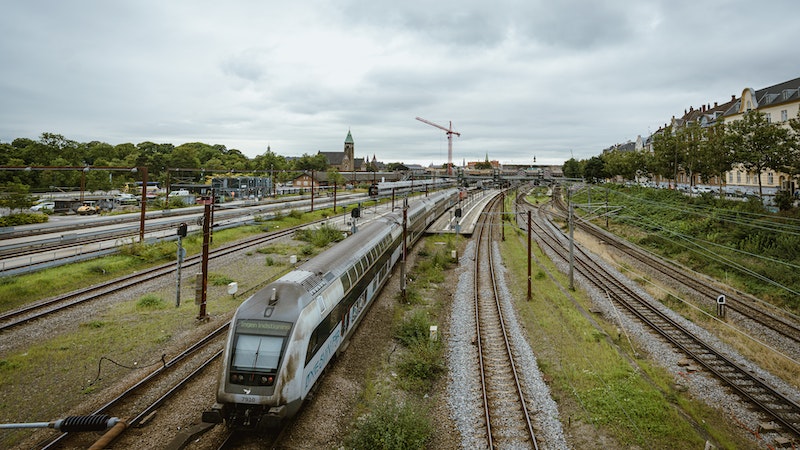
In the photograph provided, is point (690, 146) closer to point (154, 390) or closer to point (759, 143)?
point (759, 143)

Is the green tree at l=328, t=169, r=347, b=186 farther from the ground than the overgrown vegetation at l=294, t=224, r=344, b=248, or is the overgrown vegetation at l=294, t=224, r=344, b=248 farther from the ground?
the green tree at l=328, t=169, r=347, b=186

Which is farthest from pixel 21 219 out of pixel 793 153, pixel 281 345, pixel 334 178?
pixel 793 153

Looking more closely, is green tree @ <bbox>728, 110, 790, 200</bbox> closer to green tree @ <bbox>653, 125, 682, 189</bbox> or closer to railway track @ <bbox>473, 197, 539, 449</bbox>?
green tree @ <bbox>653, 125, 682, 189</bbox>

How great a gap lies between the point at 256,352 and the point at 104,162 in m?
123

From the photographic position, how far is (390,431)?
1079 cm

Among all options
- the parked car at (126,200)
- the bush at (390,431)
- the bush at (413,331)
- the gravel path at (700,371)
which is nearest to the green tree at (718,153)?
the gravel path at (700,371)

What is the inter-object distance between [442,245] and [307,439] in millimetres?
30375

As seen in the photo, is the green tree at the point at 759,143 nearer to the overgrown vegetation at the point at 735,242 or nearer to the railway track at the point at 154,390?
the overgrown vegetation at the point at 735,242

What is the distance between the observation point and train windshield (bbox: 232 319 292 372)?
10.1 meters

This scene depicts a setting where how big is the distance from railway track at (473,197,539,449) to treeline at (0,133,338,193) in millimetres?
31336

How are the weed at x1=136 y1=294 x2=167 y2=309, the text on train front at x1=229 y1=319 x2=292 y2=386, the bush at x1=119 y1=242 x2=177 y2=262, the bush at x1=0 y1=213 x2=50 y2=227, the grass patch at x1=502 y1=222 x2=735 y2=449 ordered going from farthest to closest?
the bush at x1=0 y1=213 x2=50 y2=227 → the bush at x1=119 y1=242 x2=177 y2=262 → the weed at x1=136 y1=294 x2=167 y2=309 → the grass patch at x1=502 y1=222 x2=735 y2=449 → the text on train front at x1=229 y1=319 x2=292 y2=386

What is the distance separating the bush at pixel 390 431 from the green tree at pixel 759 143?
37.5 m

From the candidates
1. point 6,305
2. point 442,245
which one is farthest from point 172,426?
point 442,245

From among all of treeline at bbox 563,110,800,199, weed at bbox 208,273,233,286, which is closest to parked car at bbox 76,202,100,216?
weed at bbox 208,273,233,286
